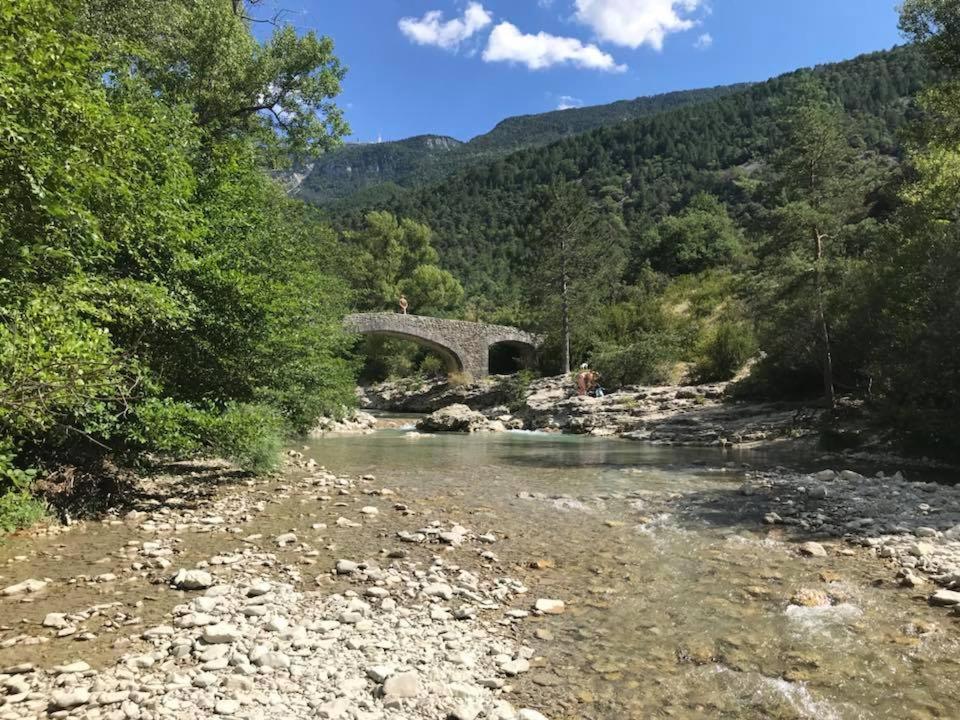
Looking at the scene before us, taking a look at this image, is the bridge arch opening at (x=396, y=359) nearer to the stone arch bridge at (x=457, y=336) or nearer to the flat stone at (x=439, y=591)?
the stone arch bridge at (x=457, y=336)

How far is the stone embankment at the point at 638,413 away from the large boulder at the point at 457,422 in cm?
4

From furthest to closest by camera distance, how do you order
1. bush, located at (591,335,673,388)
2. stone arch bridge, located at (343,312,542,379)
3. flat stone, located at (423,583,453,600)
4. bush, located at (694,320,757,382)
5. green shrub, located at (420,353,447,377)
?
1. green shrub, located at (420,353,447,377)
2. stone arch bridge, located at (343,312,542,379)
3. bush, located at (591,335,673,388)
4. bush, located at (694,320,757,382)
5. flat stone, located at (423,583,453,600)

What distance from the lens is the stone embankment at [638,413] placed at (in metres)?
19.1

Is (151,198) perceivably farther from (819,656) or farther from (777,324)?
(777,324)

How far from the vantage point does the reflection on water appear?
379cm

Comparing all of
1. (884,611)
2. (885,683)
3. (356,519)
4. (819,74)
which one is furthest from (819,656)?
(819,74)

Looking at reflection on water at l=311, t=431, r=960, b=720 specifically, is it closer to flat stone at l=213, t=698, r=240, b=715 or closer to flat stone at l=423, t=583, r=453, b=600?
flat stone at l=423, t=583, r=453, b=600

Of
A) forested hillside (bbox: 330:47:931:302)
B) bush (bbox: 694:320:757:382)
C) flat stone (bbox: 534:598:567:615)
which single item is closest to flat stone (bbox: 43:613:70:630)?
flat stone (bbox: 534:598:567:615)

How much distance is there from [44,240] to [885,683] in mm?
7048

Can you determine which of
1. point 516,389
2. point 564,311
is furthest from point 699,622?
point 564,311

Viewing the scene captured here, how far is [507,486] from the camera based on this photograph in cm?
1112

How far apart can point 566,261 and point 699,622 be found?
3505 cm

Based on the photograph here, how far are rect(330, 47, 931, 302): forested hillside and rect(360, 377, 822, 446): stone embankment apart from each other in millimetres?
40157

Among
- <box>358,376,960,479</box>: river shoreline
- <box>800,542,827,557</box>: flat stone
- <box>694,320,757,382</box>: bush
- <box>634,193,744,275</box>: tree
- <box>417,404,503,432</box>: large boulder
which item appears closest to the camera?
<box>800,542,827,557</box>: flat stone
